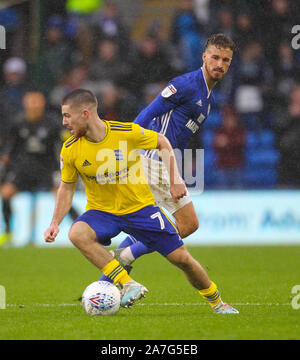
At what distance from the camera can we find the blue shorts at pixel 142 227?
5.96 meters

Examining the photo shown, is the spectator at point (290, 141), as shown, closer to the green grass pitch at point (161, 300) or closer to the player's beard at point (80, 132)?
the green grass pitch at point (161, 300)

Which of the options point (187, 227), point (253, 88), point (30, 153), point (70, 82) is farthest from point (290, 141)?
Answer: point (187, 227)

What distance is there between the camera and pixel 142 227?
19.8 ft

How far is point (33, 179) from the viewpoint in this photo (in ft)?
44.1

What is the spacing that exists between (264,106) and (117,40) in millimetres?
3140

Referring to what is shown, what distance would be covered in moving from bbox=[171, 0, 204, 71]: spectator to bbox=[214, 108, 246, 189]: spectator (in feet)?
6.56

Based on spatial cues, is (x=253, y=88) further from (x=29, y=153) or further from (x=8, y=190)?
(x=8, y=190)

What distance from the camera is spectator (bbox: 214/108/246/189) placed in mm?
14016

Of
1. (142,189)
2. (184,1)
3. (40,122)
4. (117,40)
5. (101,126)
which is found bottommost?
(142,189)

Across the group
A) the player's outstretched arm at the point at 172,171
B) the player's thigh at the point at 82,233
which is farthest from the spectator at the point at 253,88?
the player's thigh at the point at 82,233

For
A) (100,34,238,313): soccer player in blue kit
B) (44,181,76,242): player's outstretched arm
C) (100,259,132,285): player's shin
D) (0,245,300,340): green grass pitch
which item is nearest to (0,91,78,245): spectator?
(0,245,300,340): green grass pitch

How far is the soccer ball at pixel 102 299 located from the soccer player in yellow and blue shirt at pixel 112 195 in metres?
0.11
